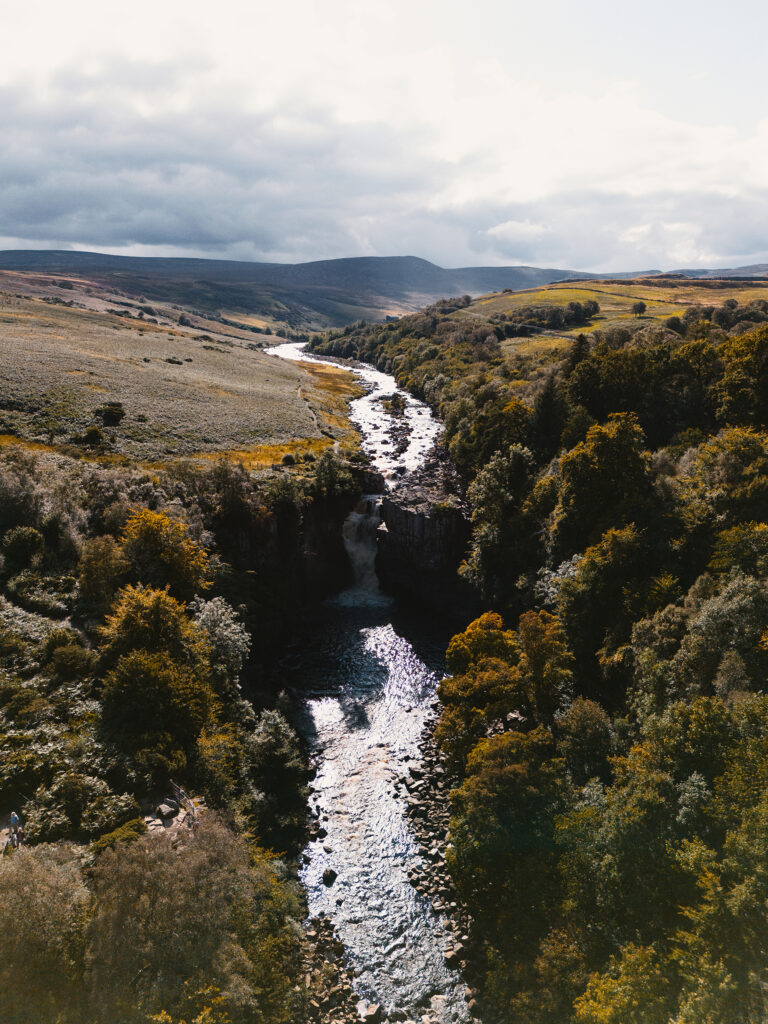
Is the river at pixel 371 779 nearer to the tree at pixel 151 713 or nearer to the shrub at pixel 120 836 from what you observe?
the tree at pixel 151 713

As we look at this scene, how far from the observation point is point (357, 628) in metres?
63.2

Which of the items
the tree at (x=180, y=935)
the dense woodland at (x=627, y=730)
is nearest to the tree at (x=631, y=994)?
the dense woodland at (x=627, y=730)

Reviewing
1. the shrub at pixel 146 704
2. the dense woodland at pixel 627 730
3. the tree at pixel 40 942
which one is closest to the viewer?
the tree at pixel 40 942

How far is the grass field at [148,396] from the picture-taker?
78.2 m

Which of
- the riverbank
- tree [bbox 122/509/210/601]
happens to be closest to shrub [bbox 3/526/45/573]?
tree [bbox 122/509/210/601]

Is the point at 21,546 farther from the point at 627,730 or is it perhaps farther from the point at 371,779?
the point at 627,730

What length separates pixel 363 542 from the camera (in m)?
75.4

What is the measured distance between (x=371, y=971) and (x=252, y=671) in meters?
27.7

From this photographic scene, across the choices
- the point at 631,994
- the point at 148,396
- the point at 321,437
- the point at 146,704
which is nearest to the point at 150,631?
the point at 146,704

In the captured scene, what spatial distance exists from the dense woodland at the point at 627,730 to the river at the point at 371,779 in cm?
396

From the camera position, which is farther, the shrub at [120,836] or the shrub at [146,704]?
the shrub at [146,704]

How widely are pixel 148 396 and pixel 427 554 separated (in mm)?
69804

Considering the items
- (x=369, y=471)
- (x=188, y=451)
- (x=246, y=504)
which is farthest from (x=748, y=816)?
(x=188, y=451)

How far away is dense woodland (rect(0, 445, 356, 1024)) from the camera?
18.8 meters
